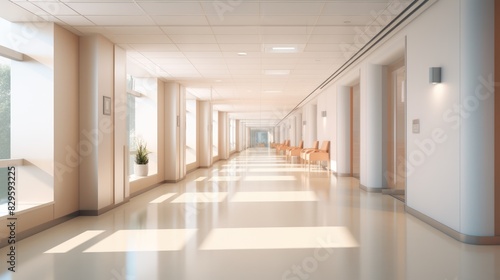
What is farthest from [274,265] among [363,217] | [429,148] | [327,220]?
[429,148]

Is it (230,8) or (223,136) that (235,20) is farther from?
(223,136)

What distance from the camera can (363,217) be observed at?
5246 millimetres

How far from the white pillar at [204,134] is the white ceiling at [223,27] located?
6.37 m

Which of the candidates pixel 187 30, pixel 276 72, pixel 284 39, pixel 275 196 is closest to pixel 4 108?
pixel 187 30

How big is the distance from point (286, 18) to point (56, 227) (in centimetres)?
412

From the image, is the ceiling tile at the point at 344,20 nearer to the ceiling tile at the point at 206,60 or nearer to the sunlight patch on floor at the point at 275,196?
the ceiling tile at the point at 206,60

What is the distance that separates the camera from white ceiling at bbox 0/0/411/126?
4.61 metres

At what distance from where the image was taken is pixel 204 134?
15.2 meters

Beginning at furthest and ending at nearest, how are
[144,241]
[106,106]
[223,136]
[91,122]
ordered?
[223,136], [106,106], [91,122], [144,241]

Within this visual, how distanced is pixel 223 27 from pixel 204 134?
9.94 meters

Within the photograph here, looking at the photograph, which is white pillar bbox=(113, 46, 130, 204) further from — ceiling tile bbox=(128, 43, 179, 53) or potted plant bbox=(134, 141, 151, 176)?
potted plant bbox=(134, 141, 151, 176)

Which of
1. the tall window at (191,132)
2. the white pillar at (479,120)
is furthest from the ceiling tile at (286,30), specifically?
the tall window at (191,132)

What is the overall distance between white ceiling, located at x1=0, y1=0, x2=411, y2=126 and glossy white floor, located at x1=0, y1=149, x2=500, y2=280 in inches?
108

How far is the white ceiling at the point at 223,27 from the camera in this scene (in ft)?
15.1
